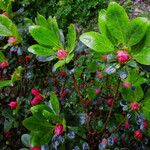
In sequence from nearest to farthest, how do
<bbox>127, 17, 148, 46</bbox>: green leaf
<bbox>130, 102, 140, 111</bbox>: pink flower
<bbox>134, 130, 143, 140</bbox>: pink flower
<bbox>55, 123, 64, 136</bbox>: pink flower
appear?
<bbox>127, 17, 148, 46</bbox>: green leaf < <bbox>55, 123, 64, 136</bbox>: pink flower < <bbox>130, 102, 140, 111</bbox>: pink flower < <bbox>134, 130, 143, 140</bbox>: pink flower

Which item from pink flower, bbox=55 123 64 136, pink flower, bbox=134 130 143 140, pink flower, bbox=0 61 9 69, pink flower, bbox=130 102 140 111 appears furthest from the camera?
pink flower, bbox=0 61 9 69

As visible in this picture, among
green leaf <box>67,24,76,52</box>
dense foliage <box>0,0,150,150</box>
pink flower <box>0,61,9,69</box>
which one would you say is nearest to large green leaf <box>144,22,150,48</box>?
dense foliage <box>0,0,150,150</box>

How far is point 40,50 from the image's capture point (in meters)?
1.40

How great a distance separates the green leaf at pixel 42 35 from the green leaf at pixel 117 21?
27cm

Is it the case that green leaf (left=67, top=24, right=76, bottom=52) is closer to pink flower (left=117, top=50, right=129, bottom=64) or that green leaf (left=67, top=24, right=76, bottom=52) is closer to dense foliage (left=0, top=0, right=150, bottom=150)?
dense foliage (left=0, top=0, right=150, bottom=150)

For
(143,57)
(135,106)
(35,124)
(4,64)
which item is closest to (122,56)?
(143,57)

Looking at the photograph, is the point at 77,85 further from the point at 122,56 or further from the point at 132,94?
the point at 122,56

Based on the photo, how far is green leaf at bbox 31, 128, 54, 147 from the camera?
161cm

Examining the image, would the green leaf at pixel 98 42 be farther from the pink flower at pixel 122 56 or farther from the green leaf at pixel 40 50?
the green leaf at pixel 40 50

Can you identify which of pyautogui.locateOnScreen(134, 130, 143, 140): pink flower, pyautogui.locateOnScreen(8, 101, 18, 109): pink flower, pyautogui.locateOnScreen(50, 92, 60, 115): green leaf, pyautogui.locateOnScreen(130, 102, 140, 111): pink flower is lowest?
pyautogui.locateOnScreen(8, 101, 18, 109): pink flower

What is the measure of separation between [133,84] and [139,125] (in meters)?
0.21

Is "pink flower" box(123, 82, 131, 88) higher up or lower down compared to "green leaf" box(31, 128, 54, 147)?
higher up

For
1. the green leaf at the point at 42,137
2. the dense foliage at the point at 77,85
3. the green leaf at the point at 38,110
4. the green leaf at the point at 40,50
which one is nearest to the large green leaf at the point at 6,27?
the dense foliage at the point at 77,85

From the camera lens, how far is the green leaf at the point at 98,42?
1261 mm
